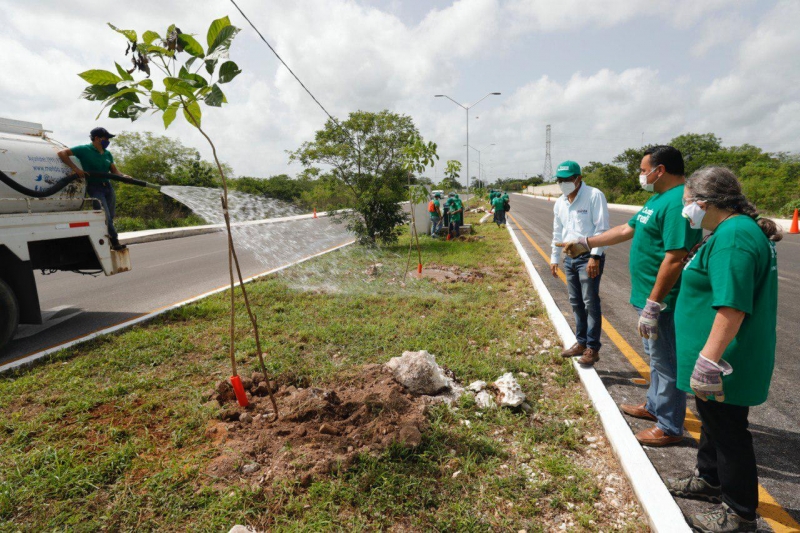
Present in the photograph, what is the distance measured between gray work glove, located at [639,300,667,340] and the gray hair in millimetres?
805

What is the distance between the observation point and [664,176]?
114 inches

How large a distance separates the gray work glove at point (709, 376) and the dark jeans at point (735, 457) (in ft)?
0.50

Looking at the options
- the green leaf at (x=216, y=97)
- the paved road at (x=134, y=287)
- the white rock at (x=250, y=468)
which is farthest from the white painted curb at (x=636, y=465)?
the paved road at (x=134, y=287)

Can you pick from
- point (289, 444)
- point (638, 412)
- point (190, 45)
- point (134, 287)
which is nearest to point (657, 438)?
point (638, 412)

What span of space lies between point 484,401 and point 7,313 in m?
5.80

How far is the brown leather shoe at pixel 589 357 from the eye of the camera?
4082 millimetres

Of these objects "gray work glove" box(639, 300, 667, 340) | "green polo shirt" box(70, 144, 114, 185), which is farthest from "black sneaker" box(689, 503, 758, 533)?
"green polo shirt" box(70, 144, 114, 185)

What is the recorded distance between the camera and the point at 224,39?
8.07 feet

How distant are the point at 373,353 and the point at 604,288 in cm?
510

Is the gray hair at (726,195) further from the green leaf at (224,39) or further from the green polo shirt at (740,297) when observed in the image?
the green leaf at (224,39)

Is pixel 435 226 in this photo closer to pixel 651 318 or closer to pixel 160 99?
pixel 651 318

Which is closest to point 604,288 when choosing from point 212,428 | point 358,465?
point 358,465

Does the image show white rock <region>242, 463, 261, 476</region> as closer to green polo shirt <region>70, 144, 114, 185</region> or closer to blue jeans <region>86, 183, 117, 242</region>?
blue jeans <region>86, 183, 117, 242</region>

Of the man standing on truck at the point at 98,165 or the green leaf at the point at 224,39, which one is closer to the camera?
the green leaf at the point at 224,39
